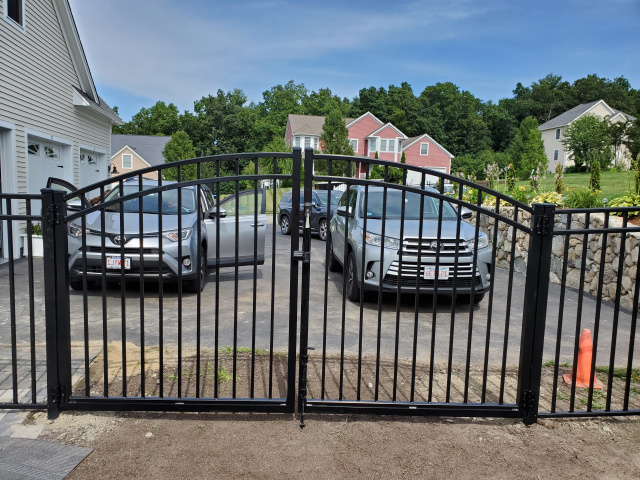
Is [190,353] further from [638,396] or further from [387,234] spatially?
[638,396]

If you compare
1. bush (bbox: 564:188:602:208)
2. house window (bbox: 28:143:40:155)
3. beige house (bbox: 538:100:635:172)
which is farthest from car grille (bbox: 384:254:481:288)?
beige house (bbox: 538:100:635:172)

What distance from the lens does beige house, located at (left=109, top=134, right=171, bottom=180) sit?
49.8 m

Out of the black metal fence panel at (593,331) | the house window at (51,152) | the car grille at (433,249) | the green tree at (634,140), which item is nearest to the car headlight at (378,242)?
the car grille at (433,249)

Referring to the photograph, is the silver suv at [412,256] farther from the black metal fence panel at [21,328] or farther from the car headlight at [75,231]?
the car headlight at [75,231]

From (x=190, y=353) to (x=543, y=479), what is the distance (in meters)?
3.23

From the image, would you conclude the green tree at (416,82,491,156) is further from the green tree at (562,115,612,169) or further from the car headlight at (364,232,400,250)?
the car headlight at (364,232,400,250)

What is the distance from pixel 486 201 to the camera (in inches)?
521

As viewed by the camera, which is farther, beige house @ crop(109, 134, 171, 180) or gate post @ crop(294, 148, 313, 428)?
beige house @ crop(109, 134, 171, 180)

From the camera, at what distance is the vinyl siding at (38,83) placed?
32.3ft

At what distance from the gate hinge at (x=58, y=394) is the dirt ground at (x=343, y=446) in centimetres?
13

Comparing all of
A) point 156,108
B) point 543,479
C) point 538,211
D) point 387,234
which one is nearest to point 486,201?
point 387,234

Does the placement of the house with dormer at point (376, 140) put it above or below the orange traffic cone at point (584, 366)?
above

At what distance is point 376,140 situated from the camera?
5184 cm

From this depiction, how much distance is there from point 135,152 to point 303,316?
5169 cm
